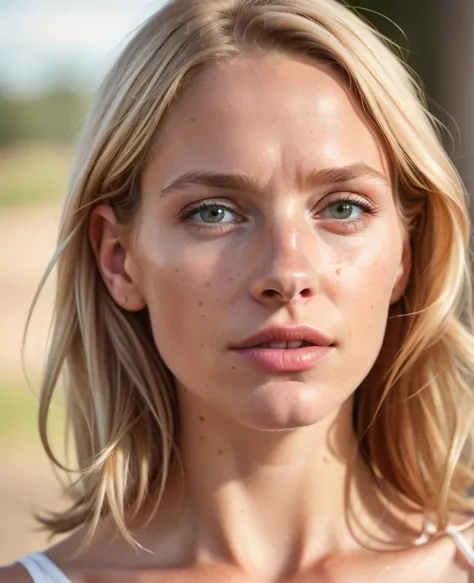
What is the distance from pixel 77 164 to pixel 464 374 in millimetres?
1031

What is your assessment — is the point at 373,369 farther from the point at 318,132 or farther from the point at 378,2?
the point at 378,2

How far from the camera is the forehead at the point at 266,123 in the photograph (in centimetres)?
222

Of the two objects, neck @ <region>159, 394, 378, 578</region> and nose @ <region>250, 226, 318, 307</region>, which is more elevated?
nose @ <region>250, 226, 318, 307</region>

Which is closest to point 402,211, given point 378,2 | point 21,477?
point 378,2

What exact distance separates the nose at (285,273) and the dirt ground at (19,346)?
12.4 feet

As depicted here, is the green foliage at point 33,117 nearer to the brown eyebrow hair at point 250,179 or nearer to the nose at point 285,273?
the brown eyebrow hair at point 250,179

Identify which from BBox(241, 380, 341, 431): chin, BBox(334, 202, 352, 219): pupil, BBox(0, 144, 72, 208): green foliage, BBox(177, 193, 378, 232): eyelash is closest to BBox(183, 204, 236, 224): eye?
BBox(177, 193, 378, 232): eyelash

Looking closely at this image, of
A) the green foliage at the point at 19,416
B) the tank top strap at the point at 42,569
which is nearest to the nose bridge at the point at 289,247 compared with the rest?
the tank top strap at the point at 42,569

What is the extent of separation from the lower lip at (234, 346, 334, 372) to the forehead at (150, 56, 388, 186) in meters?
0.33

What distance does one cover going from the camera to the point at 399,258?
7.89 feet

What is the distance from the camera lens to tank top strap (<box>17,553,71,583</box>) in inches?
93.8

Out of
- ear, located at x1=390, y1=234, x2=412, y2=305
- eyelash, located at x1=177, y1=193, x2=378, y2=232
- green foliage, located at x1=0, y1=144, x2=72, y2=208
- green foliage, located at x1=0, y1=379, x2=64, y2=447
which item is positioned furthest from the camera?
green foliage, located at x1=0, y1=144, x2=72, y2=208

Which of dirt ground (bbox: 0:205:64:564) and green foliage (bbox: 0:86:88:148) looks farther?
green foliage (bbox: 0:86:88:148)

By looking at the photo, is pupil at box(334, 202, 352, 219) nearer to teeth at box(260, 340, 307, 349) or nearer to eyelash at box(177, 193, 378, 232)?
eyelash at box(177, 193, 378, 232)
